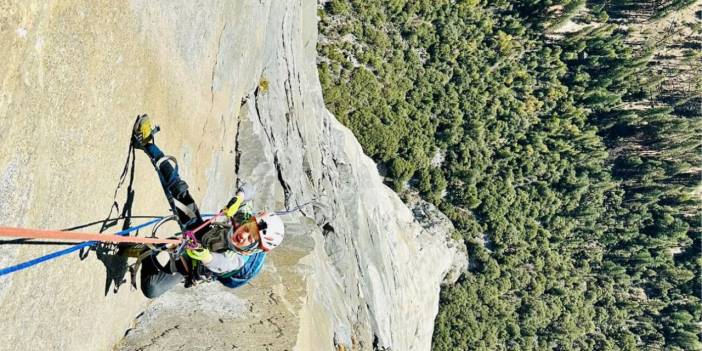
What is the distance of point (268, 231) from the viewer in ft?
24.3

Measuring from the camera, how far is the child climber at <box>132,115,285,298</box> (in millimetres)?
7426

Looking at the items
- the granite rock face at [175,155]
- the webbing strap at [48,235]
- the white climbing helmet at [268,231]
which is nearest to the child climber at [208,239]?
the white climbing helmet at [268,231]

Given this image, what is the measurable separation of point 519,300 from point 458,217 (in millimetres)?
10550

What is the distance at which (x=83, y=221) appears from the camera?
685cm

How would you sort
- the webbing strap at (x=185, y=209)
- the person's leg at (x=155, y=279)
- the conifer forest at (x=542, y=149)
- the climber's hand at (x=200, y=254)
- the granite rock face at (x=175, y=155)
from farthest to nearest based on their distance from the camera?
1. the conifer forest at (x=542, y=149)
2. the person's leg at (x=155, y=279)
3. the webbing strap at (x=185, y=209)
4. the climber's hand at (x=200, y=254)
5. the granite rock face at (x=175, y=155)

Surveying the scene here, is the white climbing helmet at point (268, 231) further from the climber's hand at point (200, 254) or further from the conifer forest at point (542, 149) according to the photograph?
the conifer forest at point (542, 149)

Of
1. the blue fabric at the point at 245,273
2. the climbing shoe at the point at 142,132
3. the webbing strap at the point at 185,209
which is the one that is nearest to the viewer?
the climbing shoe at the point at 142,132

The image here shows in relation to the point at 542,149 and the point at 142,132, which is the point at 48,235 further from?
the point at 542,149

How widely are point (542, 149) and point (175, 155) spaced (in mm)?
46021

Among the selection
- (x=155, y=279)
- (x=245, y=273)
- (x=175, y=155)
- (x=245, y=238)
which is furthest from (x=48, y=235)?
(x=175, y=155)

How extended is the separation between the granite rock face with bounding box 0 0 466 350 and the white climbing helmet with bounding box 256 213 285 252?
2265mm

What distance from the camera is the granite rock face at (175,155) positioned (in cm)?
546

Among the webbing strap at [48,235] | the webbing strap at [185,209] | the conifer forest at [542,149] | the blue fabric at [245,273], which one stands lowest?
the conifer forest at [542,149]

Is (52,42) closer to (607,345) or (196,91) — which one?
(196,91)
